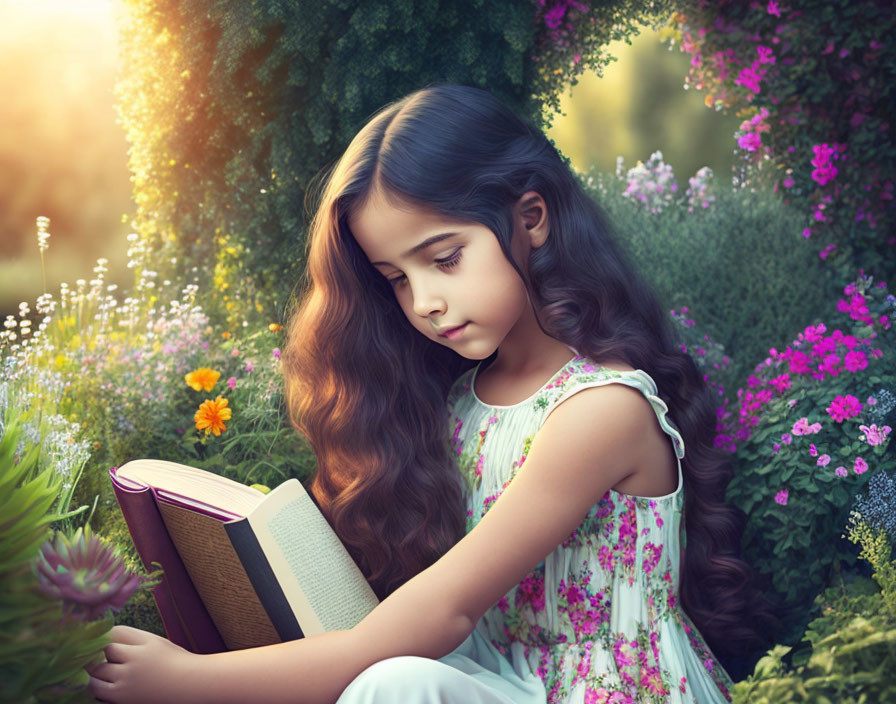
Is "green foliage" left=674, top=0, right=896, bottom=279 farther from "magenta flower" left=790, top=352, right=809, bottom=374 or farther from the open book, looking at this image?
the open book

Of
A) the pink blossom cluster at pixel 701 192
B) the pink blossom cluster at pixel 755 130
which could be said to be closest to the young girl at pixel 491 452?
the pink blossom cluster at pixel 755 130

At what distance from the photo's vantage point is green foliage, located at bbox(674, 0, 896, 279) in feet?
9.56

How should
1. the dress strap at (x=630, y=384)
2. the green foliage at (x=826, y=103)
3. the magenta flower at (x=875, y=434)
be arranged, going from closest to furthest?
the dress strap at (x=630, y=384)
the magenta flower at (x=875, y=434)
the green foliage at (x=826, y=103)

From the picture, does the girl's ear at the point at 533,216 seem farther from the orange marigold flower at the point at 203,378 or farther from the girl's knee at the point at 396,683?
the orange marigold flower at the point at 203,378

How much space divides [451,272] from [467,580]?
2.11 ft

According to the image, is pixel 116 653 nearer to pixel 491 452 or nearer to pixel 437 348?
pixel 491 452

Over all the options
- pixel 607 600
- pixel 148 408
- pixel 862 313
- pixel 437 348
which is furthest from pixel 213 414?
pixel 862 313

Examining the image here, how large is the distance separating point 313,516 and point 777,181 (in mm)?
2530

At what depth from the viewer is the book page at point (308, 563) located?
1.60m

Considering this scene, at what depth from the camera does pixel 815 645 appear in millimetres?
1377

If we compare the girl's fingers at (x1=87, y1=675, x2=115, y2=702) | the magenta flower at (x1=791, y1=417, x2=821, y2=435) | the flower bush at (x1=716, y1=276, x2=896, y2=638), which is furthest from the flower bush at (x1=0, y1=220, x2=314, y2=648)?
the magenta flower at (x1=791, y1=417, x2=821, y2=435)

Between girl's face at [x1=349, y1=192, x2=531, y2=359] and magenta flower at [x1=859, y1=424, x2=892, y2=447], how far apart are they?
103 cm

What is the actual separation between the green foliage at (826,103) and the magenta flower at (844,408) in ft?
3.56

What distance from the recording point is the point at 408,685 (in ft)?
4.41
